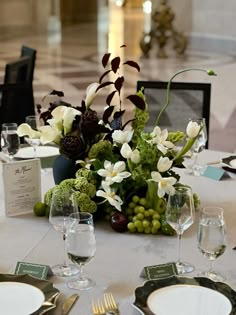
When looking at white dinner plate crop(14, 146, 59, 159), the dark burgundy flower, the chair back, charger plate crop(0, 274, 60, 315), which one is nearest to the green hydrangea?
the dark burgundy flower

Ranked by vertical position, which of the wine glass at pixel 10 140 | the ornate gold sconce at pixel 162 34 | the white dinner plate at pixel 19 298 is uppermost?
the wine glass at pixel 10 140

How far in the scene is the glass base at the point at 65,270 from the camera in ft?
6.29

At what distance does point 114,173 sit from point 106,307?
1.77 feet

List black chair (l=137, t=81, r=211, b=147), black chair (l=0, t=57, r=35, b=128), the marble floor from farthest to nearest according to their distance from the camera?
the marble floor < black chair (l=0, t=57, r=35, b=128) < black chair (l=137, t=81, r=211, b=147)

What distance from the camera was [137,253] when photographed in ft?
6.75

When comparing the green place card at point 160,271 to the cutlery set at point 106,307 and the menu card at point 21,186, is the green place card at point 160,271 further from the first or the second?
the menu card at point 21,186

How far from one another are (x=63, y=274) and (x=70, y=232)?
8.5 inches

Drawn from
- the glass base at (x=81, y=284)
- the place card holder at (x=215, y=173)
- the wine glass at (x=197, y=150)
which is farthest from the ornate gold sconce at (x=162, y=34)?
the glass base at (x=81, y=284)

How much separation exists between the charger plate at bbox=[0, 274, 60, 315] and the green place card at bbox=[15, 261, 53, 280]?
0.06 meters

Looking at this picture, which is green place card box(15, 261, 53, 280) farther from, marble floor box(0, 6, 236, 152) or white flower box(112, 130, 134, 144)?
marble floor box(0, 6, 236, 152)

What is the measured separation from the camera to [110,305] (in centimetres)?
172

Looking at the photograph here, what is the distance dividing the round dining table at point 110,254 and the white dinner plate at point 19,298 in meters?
0.05

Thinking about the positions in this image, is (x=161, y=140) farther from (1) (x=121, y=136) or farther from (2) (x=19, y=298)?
(2) (x=19, y=298)

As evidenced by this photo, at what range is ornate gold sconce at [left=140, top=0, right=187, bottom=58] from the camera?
35.6 ft
